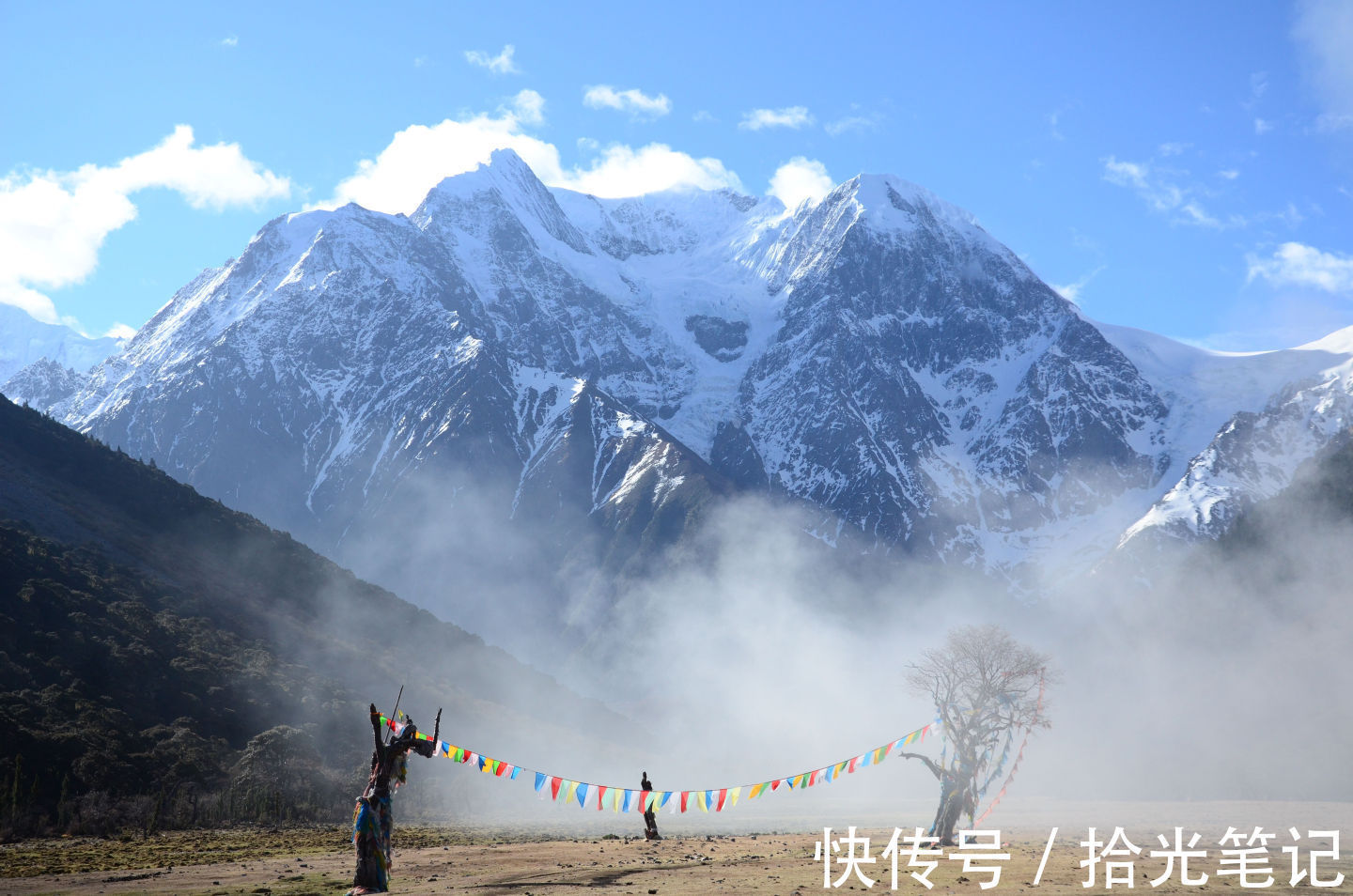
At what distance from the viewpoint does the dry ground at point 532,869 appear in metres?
28.8

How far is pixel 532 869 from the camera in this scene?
112ft

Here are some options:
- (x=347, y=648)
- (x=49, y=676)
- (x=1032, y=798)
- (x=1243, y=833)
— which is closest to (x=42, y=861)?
(x=49, y=676)

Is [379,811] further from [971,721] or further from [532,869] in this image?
[971,721]

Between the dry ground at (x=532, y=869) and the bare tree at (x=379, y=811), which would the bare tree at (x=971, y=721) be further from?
the bare tree at (x=379, y=811)

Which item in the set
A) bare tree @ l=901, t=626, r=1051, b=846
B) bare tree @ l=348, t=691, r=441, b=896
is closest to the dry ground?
bare tree @ l=348, t=691, r=441, b=896

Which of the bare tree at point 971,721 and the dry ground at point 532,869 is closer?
the dry ground at point 532,869

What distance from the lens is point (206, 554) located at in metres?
113

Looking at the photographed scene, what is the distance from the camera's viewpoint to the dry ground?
2875 centimetres

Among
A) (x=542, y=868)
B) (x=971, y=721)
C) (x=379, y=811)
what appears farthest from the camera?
(x=971, y=721)

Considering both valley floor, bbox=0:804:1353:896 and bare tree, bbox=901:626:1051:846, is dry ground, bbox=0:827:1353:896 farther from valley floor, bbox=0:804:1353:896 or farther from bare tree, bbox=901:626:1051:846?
bare tree, bbox=901:626:1051:846

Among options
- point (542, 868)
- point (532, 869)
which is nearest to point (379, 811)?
point (532, 869)

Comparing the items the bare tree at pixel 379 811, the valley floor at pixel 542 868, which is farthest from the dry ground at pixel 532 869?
the bare tree at pixel 379 811

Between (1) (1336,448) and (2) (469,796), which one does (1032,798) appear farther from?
(1) (1336,448)

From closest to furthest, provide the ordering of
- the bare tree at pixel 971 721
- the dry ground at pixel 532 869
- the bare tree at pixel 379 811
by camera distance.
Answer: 1. the bare tree at pixel 379 811
2. the dry ground at pixel 532 869
3. the bare tree at pixel 971 721
